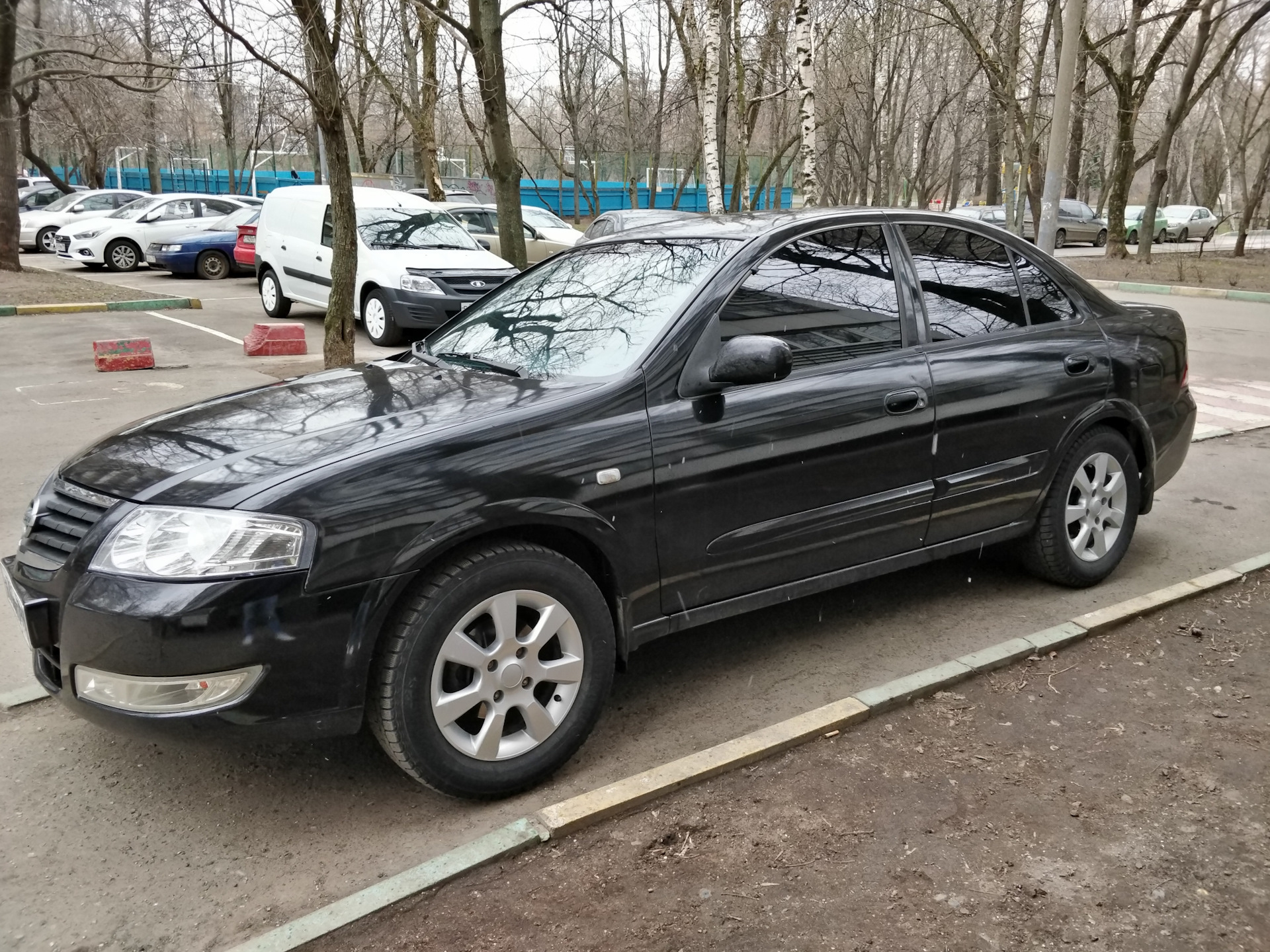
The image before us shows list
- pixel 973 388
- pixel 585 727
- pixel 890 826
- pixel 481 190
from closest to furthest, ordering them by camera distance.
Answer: pixel 890 826, pixel 585 727, pixel 973 388, pixel 481 190

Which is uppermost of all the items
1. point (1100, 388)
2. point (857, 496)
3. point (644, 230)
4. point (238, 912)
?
point (644, 230)

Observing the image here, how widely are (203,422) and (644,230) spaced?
6.20 feet

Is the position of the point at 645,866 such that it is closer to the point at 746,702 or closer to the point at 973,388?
the point at 746,702

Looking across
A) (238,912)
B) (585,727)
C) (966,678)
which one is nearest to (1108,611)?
(966,678)

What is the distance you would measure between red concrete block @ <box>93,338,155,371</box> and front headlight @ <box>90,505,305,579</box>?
8885 millimetres

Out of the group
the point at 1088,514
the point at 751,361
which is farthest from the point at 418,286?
the point at 751,361

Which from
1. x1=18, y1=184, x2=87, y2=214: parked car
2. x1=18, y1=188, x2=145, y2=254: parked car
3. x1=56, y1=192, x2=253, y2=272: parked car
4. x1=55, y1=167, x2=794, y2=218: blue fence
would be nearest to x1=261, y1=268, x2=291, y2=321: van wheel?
x1=56, y1=192, x2=253, y2=272: parked car

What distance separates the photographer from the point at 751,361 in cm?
336

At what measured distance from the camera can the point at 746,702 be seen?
377 cm

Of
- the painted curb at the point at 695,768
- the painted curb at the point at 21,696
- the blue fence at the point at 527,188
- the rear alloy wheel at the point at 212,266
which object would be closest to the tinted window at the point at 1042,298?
the painted curb at the point at 695,768

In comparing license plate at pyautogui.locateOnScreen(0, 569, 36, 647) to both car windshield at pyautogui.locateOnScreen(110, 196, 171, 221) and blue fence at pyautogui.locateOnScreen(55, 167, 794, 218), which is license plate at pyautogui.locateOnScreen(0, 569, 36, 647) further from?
blue fence at pyautogui.locateOnScreen(55, 167, 794, 218)

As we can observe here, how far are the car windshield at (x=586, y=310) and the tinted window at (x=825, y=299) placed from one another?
19 centimetres

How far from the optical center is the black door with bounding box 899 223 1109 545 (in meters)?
4.10

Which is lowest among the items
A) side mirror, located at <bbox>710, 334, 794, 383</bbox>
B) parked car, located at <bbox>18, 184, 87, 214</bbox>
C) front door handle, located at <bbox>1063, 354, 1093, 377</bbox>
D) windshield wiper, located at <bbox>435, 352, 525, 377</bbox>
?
front door handle, located at <bbox>1063, 354, 1093, 377</bbox>
